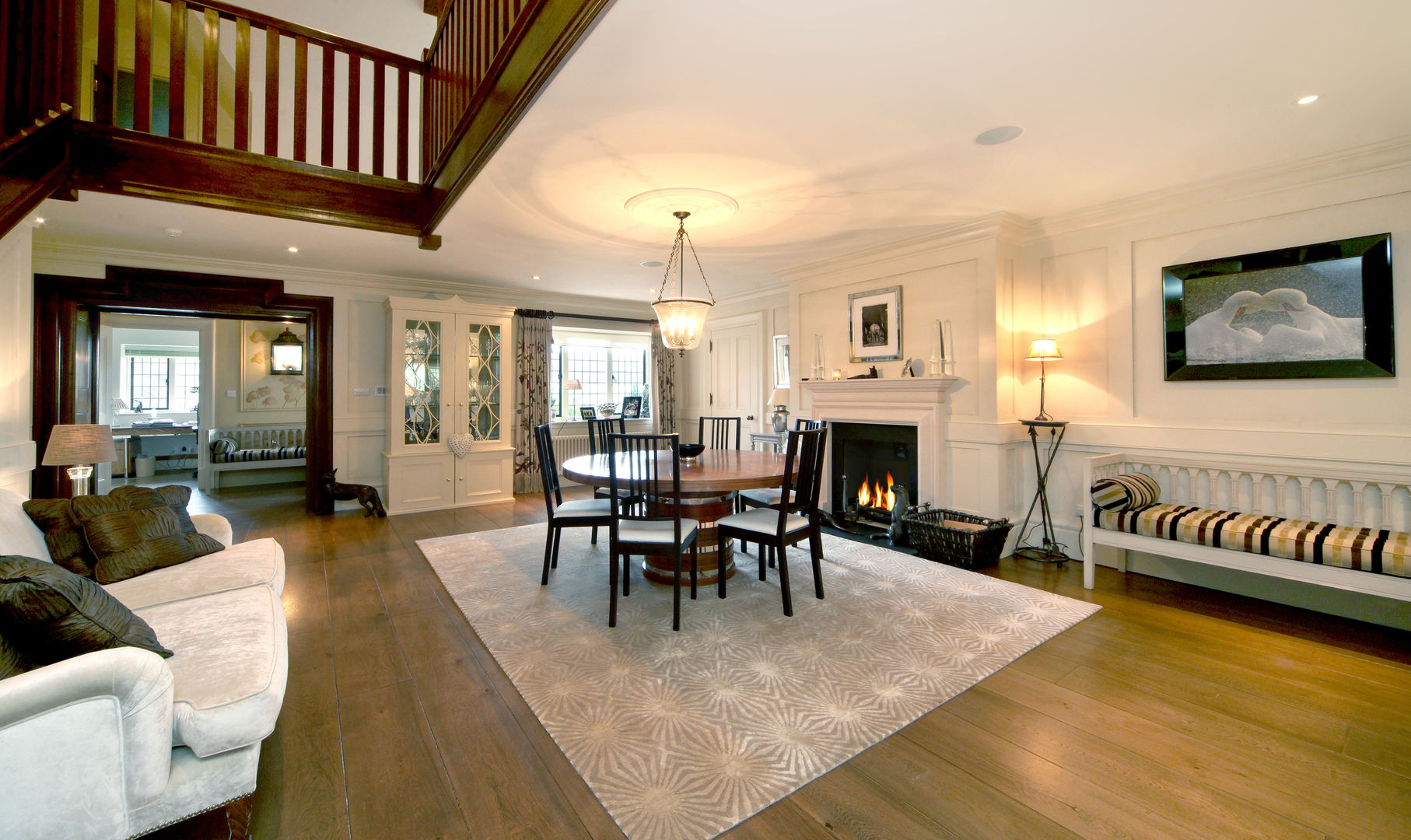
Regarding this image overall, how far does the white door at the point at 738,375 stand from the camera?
22.1 feet

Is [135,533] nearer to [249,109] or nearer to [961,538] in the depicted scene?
[249,109]

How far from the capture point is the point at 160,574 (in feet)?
7.70

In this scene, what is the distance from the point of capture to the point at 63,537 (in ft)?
7.58

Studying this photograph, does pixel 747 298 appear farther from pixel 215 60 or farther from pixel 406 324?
pixel 215 60

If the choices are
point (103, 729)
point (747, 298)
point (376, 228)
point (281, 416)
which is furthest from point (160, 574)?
point (281, 416)

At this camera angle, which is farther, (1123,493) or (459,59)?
(1123,493)

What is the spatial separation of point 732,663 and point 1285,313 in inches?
144

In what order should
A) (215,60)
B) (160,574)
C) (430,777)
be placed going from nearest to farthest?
1. (430,777)
2. (160,574)
3. (215,60)

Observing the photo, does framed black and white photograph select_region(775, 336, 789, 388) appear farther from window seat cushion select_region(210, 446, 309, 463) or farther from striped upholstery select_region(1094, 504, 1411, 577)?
window seat cushion select_region(210, 446, 309, 463)

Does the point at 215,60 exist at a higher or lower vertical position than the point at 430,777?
higher

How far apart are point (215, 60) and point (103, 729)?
10.6ft

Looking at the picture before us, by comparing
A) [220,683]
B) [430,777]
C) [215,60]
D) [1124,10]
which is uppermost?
[215,60]

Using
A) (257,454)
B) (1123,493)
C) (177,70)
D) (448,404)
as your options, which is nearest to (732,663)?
(1123,493)

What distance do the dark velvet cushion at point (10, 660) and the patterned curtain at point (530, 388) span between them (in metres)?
5.53
